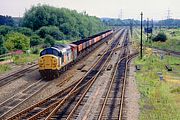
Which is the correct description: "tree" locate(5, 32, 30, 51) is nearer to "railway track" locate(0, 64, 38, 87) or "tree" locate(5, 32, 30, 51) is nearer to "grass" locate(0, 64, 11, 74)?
"railway track" locate(0, 64, 38, 87)

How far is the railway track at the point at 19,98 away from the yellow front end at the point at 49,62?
77.4 inches

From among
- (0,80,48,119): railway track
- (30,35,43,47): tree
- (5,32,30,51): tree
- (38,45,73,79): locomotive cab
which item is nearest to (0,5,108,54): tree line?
(30,35,43,47): tree

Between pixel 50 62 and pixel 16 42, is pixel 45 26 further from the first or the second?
pixel 50 62

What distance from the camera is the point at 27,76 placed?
115ft

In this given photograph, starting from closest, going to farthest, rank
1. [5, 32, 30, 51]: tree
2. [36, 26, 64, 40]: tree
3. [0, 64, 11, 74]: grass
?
[0, 64, 11, 74]: grass → [5, 32, 30, 51]: tree → [36, 26, 64, 40]: tree

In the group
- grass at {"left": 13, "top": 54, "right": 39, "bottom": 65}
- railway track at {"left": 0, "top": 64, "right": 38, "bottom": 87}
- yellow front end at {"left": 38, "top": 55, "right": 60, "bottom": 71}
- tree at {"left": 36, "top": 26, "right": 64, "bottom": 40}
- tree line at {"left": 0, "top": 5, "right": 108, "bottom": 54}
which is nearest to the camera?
railway track at {"left": 0, "top": 64, "right": 38, "bottom": 87}

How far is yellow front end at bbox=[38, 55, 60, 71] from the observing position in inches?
1280

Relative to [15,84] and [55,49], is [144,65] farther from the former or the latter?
[15,84]

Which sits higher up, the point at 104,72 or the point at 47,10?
the point at 47,10

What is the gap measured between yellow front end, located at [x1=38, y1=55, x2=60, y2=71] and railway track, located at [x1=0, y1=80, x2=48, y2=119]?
197 cm

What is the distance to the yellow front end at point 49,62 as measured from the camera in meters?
32.5

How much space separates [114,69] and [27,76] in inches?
428

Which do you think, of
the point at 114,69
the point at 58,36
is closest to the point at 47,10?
the point at 58,36

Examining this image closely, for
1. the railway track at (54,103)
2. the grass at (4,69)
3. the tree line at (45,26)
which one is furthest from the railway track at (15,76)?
the tree line at (45,26)
